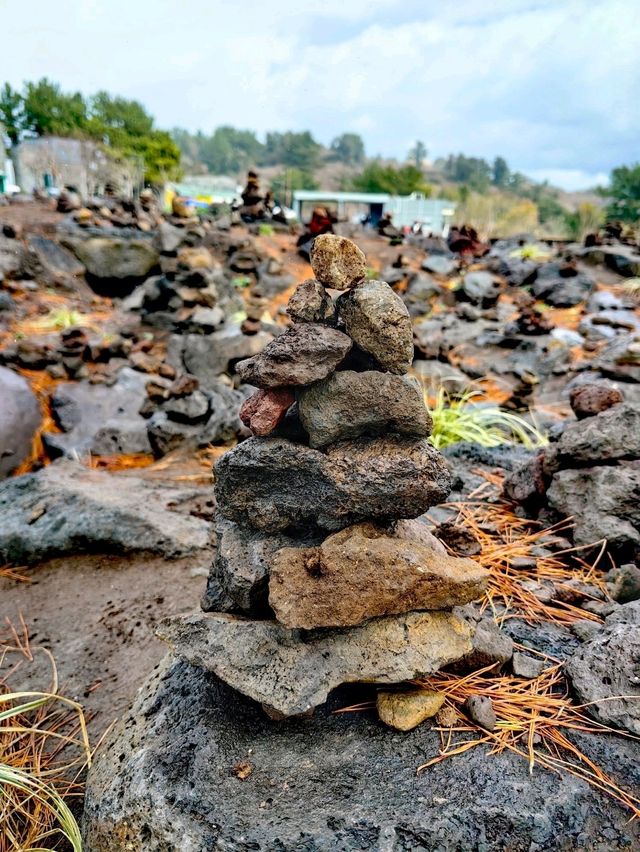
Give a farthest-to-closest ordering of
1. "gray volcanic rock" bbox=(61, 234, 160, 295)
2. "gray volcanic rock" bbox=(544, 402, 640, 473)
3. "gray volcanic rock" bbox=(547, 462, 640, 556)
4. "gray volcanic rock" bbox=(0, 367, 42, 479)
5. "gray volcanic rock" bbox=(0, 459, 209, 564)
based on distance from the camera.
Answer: "gray volcanic rock" bbox=(61, 234, 160, 295) → "gray volcanic rock" bbox=(0, 367, 42, 479) → "gray volcanic rock" bbox=(0, 459, 209, 564) → "gray volcanic rock" bbox=(544, 402, 640, 473) → "gray volcanic rock" bbox=(547, 462, 640, 556)

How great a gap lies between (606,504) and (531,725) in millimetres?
1320

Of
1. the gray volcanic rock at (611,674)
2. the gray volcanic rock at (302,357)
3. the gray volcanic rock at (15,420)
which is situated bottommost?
the gray volcanic rock at (15,420)

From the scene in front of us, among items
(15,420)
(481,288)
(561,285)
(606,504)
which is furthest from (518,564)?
(481,288)

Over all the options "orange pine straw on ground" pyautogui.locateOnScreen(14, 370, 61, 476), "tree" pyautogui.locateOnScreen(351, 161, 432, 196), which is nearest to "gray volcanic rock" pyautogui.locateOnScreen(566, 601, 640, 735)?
"orange pine straw on ground" pyautogui.locateOnScreen(14, 370, 61, 476)

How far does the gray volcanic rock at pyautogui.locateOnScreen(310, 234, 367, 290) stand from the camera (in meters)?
1.82

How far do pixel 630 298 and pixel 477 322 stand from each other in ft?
10.6

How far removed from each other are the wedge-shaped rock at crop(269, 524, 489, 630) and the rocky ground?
18 centimetres

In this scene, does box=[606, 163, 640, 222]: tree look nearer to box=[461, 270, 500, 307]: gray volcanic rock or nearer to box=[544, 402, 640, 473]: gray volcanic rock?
box=[461, 270, 500, 307]: gray volcanic rock

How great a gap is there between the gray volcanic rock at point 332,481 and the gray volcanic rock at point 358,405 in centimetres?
7

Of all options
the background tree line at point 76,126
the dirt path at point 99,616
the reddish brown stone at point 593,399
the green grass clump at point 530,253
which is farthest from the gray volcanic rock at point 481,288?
the background tree line at point 76,126

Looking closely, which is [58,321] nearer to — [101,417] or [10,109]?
[101,417]

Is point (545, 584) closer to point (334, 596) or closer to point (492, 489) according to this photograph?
point (492, 489)

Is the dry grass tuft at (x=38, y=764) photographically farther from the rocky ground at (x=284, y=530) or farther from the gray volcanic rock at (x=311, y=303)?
the gray volcanic rock at (x=311, y=303)

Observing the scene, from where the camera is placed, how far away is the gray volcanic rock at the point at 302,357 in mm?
1826
